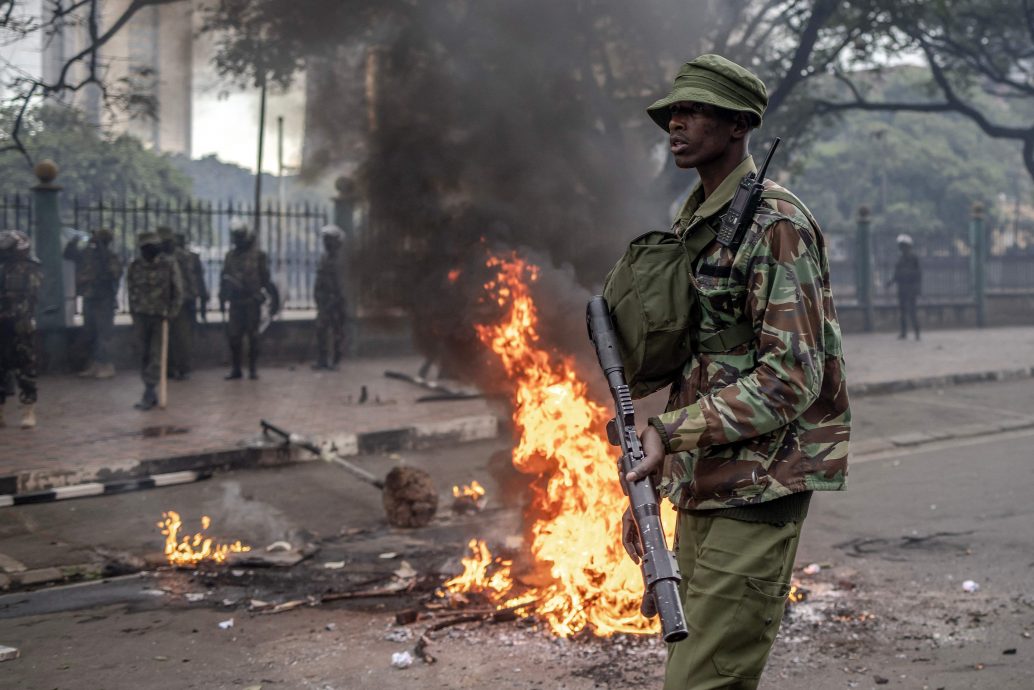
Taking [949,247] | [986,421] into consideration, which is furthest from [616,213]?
[949,247]

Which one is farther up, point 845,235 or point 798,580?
point 845,235

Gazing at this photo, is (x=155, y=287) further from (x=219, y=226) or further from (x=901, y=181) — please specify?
(x=901, y=181)

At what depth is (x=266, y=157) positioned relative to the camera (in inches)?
712

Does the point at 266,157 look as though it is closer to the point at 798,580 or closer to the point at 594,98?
the point at 594,98

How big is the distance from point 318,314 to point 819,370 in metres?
11.9

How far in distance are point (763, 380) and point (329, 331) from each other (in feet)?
39.6

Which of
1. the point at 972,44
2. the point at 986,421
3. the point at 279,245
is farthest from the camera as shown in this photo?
the point at 972,44

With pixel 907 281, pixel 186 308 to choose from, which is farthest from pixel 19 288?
pixel 907 281

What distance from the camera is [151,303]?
1038 centimetres

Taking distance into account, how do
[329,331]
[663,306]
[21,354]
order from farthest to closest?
[329,331] → [21,354] → [663,306]

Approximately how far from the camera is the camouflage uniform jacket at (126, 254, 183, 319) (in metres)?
10.4

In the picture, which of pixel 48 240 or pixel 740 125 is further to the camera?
pixel 48 240

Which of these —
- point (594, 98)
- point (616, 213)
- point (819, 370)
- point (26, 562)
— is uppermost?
point (594, 98)

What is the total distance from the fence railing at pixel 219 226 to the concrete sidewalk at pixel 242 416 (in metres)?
1.56
